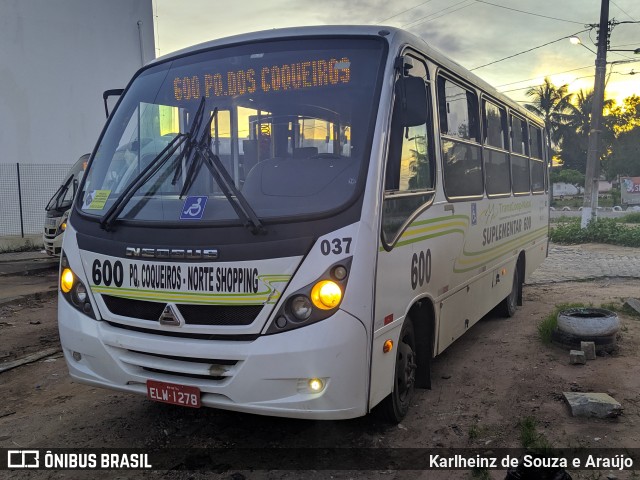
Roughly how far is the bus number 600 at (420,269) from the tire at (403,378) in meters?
0.28

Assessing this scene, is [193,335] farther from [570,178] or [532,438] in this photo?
[570,178]

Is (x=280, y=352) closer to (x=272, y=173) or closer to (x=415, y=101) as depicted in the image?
(x=272, y=173)

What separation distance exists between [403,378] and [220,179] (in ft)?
6.61

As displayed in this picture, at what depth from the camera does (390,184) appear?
12.8 feet

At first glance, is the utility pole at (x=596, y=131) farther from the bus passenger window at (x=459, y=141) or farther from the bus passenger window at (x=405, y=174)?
the bus passenger window at (x=405, y=174)

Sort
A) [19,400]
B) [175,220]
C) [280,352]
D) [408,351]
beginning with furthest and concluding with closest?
1. [19,400]
2. [408,351]
3. [175,220]
4. [280,352]

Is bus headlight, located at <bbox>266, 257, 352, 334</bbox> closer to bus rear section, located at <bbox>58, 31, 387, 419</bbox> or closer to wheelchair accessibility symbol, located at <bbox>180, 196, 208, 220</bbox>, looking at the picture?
bus rear section, located at <bbox>58, 31, 387, 419</bbox>

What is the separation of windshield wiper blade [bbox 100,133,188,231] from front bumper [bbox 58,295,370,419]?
77 centimetres

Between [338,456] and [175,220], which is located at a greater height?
[175,220]

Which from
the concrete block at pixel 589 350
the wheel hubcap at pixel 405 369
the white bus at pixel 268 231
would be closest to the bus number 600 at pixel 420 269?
the white bus at pixel 268 231

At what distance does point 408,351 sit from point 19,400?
3.38m

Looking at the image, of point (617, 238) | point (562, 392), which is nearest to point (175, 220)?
point (562, 392)

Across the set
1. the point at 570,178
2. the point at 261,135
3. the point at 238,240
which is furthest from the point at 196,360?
the point at 570,178

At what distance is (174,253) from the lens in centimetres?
368
